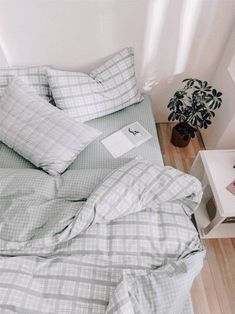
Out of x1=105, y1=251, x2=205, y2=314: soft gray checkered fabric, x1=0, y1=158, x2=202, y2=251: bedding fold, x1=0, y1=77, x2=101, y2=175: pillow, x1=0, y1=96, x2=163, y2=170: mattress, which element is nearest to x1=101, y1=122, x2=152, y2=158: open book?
x1=0, y1=96, x2=163, y2=170: mattress

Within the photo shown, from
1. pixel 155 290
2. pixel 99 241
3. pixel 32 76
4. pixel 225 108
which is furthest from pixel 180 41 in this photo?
pixel 155 290

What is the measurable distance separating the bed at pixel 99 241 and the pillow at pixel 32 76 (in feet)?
1.94

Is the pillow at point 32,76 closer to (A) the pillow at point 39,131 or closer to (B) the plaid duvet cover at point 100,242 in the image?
(A) the pillow at point 39,131

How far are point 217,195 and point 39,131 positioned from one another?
39.7 inches

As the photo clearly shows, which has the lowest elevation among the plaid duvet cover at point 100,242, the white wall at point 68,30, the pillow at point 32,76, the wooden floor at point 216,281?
the wooden floor at point 216,281

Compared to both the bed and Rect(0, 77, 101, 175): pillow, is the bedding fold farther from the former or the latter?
Rect(0, 77, 101, 175): pillow

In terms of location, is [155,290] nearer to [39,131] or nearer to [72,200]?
[72,200]

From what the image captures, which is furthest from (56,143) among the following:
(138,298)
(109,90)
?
(138,298)

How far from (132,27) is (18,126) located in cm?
88

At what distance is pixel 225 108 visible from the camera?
164cm

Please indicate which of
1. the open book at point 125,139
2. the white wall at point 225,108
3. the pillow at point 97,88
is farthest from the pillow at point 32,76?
the white wall at point 225,108

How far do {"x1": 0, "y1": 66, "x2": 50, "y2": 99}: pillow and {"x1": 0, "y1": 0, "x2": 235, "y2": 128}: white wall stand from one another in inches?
4.8

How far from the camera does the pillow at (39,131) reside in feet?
4.16

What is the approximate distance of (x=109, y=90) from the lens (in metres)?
1.53
